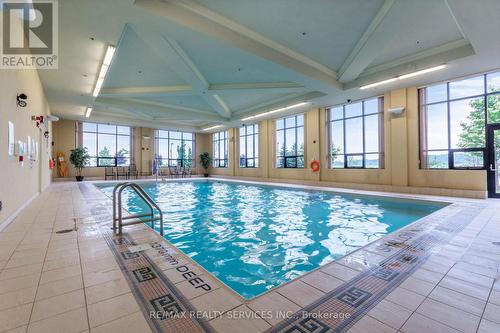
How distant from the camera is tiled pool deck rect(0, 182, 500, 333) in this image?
1359mm

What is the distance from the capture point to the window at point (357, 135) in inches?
320

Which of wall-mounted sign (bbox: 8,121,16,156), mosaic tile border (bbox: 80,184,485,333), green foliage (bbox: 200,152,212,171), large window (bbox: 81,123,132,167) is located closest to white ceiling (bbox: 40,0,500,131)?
wall-mounted sign (bbox: 8,121,16,156)

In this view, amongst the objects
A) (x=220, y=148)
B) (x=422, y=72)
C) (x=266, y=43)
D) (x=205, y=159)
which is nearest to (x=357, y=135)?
(x=422, y=72)

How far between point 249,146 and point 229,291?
12.0 m

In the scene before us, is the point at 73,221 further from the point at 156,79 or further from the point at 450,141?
the point at 450,141

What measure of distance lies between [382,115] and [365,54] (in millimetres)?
3322

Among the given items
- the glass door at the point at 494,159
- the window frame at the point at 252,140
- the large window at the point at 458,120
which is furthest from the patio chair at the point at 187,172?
the glass door at the point at 494,159

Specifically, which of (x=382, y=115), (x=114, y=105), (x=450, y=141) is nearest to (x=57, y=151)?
(x=114, y=105)

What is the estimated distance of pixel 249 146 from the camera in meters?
13.5

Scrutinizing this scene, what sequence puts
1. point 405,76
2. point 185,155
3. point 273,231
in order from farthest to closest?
point 185,155 < point 405,76 < point 273,231

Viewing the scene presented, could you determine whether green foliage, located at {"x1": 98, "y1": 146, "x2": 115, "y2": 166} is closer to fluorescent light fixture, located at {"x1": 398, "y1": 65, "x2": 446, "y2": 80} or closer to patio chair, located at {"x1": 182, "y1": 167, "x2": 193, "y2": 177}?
patio chair, located at {"x1": 182, "y1": 167, "x2": 193, "y2": 177}

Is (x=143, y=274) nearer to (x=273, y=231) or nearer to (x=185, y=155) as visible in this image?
(x=273, y=231)

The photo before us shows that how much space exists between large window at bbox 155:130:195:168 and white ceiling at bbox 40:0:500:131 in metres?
7.06

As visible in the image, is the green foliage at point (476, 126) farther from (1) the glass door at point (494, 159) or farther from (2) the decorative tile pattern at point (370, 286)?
(2) the decorative tile pattern at point (370, 286)
